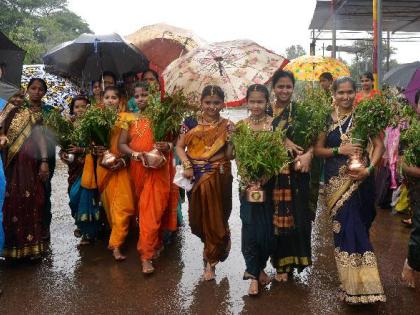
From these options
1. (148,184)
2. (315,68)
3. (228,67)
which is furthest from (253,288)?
(315,68)

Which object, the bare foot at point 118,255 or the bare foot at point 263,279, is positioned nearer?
the bare foot at point 263,279

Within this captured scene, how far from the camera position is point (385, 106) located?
11.3 ft

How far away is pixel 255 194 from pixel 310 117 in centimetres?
75

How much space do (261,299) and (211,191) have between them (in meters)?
0.98

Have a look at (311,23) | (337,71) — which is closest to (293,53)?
(311,23)

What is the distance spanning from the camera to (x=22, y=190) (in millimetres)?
4516

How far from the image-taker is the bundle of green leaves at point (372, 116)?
340cm

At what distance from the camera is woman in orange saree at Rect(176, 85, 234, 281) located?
13.3ft

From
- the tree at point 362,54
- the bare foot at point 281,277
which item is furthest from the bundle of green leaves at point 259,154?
the tree at point 362,54

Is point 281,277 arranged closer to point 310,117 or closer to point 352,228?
point 352,228

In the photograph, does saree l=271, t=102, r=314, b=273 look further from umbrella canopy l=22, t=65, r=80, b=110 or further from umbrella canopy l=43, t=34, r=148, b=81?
umbrella canopy l=22, t=65, r=80, b=110

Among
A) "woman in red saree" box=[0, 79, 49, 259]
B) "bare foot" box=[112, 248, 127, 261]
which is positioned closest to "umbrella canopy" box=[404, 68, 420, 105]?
"bare foot" box=[112, 248, 127, 261]

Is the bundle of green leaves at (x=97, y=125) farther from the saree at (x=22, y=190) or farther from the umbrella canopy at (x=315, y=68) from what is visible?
the umbrella canopy at (x=315, y=68)

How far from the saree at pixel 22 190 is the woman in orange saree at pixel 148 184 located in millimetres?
873
